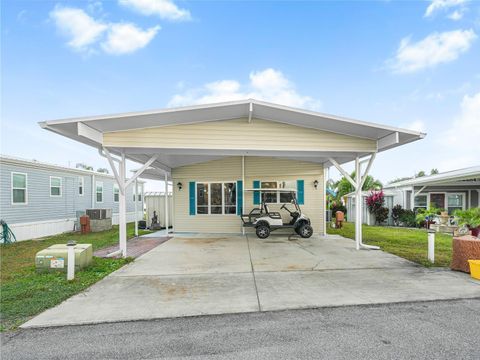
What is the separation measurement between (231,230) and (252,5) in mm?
9060

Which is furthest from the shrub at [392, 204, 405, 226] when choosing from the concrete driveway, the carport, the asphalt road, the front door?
the asphalt road

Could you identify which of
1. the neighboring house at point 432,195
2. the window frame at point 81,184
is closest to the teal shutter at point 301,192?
the neighboring house at point 432,195

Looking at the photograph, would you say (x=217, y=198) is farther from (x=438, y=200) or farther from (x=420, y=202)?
(x=438, y=200)

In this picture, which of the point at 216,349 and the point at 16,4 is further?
the point at 16,4

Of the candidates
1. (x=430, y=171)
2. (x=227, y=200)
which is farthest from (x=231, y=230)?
(x=430, y=171)

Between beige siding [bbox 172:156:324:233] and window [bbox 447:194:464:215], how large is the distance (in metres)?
7.86

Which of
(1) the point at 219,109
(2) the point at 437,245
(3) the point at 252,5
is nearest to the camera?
(1) the point at 219,109

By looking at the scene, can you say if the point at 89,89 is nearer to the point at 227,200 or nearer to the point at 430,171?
the point at 227,200

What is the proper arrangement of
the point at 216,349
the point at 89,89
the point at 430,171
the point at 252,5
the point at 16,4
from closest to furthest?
1. the point at 216,349
2. the point at 16,4
3. the point at 252,5
4. the point at 89,89
5. the point at 430,171

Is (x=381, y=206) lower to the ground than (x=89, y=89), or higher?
lower

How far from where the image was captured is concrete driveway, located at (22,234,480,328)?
10.7 ft

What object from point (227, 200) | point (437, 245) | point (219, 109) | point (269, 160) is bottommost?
point (437, 245)

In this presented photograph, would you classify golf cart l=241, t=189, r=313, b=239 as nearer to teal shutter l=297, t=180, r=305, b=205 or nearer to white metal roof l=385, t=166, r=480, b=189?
teal shutter l=297, t=180, r=305, b=205

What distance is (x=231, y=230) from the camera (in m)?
10.2
